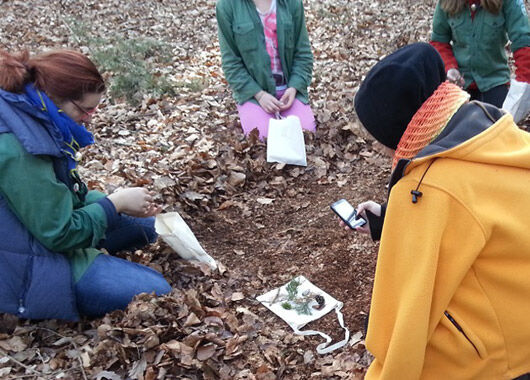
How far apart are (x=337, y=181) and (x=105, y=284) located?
2.45 m

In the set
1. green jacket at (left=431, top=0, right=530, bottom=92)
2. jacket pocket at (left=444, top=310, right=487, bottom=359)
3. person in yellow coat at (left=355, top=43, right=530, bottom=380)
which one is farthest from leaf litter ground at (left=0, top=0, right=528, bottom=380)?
green jacket at (left=431, top=0, right=530, bottom=92)

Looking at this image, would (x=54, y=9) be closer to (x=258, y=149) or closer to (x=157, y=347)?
(x=258, y=149)

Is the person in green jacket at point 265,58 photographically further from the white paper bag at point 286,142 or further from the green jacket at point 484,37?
the green jacket at point 484,37

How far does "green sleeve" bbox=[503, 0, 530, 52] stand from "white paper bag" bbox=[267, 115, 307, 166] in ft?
6.52

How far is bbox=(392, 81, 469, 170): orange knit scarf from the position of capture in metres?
1.78

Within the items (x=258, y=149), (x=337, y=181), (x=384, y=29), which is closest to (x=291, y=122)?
(x=258, y=149)

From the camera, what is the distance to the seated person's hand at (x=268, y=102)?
5.11 meters

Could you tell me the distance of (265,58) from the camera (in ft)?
17.0

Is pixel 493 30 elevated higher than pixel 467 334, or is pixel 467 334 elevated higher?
pixel 493 30

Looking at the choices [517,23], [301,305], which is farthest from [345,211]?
[517,23]

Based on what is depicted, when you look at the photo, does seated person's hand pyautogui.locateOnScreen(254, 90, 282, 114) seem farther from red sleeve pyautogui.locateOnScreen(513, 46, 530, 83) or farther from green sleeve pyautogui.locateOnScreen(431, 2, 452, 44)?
red sleeve pyautogui.locateOnScreen(513, 46, 530, 83)

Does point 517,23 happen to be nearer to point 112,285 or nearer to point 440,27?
point 440,27

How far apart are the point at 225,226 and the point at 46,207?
1.76 meters

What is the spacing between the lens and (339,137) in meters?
5.22
